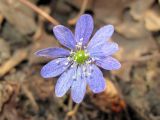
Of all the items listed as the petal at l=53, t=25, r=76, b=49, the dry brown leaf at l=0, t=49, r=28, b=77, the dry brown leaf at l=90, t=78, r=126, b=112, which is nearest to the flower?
the petal at l=53, t=25, r=76, b=49

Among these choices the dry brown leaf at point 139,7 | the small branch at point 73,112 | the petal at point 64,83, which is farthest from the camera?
the dry brown leaf at point 139,7

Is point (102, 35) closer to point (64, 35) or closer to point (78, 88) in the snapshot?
point (64, 35)

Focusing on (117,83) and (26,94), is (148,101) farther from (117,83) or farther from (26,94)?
(26,94)

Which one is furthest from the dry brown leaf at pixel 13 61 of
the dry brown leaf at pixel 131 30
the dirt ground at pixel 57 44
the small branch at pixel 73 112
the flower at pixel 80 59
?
the dry brown leaf at pixel 131 30

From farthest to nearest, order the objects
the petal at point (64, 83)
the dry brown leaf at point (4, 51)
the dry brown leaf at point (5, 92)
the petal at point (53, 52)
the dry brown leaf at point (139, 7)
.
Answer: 1. the dry brown leaf at point (139, 7)
2. the dry brown leaf at point (4, 51)
3. the dry brown leaf at point (5, 92)
4. the petal at point (64, 83)
5. the petal at point (53, 52)

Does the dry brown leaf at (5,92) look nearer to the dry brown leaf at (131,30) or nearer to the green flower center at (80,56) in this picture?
the green flower center at (80,56)

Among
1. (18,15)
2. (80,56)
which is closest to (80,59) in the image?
(80,56)

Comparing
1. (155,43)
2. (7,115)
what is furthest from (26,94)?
(155,43)
